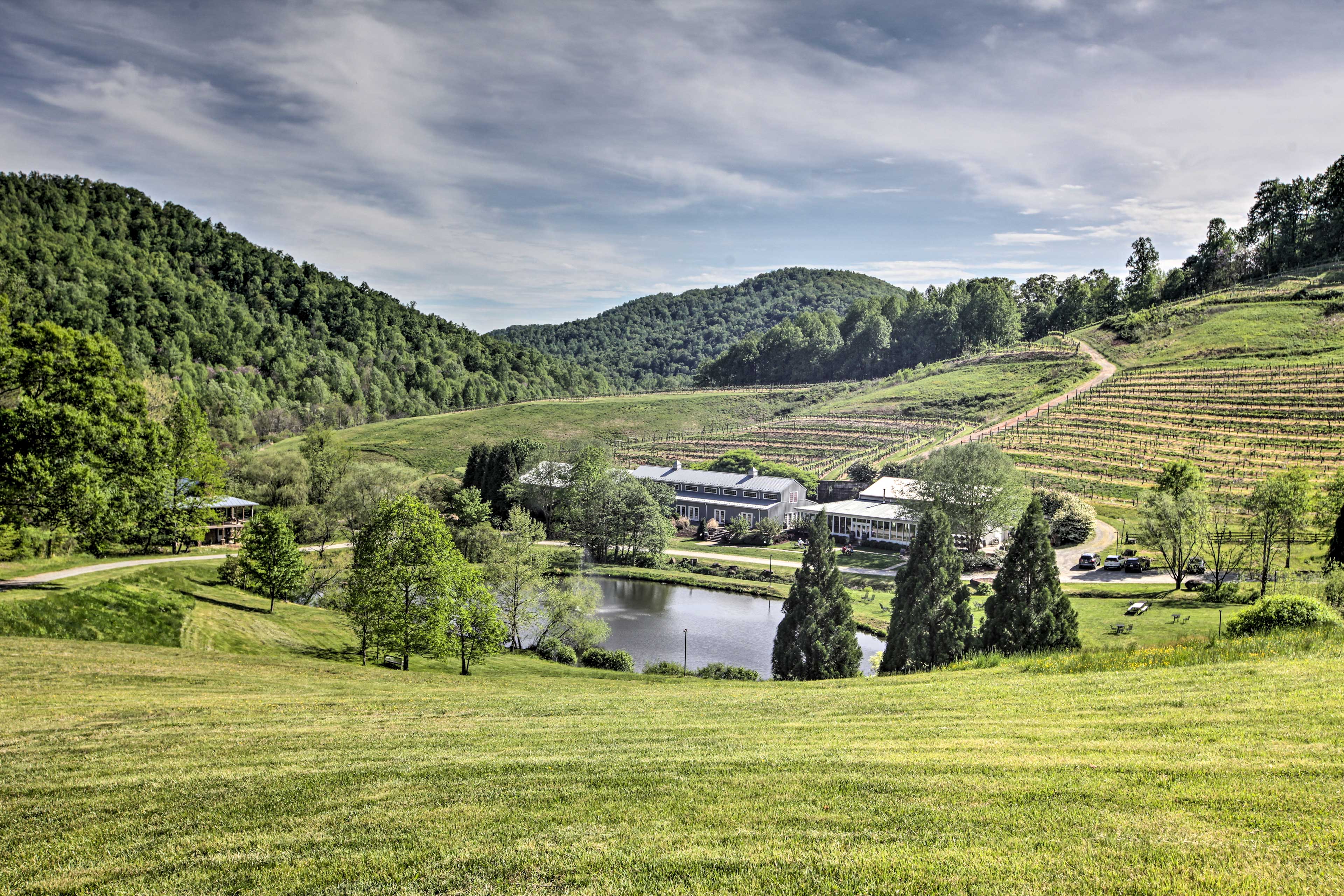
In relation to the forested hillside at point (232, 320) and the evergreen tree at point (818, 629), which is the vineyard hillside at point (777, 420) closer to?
the forested hillside at point (232, 320)

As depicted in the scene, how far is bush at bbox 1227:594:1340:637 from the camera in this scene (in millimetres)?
15930

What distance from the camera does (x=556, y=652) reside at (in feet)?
110

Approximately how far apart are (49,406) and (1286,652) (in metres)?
30.0

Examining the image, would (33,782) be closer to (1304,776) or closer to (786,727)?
(786,727)

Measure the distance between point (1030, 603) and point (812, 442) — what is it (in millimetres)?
70476

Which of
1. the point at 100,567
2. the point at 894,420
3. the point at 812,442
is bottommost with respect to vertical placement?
the point at 100,567

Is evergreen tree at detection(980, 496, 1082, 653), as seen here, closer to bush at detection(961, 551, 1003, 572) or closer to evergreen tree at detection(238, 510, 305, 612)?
bush at detection(961, 551, 1003, 572)

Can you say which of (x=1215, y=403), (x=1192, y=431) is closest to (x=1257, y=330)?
(x=1215, y=403)

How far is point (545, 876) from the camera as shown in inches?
243

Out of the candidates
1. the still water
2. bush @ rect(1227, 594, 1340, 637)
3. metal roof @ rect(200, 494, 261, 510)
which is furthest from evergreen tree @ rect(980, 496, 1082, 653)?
metal roof @ rect(200, 494, 261, 510)

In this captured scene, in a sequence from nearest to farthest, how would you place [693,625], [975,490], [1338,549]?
1. [1338,549]
2. [693,625]
3. [975,490]

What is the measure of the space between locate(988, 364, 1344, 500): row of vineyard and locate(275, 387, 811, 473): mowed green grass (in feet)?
167

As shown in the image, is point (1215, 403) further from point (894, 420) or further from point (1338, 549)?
point (1338, 549)

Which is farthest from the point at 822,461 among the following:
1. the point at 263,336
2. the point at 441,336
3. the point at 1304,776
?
the point at 441,336
